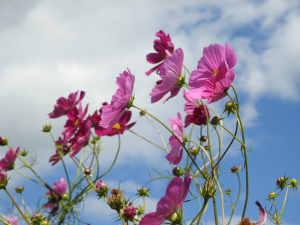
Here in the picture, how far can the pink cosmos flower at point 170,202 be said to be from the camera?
52cm

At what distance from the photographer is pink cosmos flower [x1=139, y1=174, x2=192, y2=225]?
521mm

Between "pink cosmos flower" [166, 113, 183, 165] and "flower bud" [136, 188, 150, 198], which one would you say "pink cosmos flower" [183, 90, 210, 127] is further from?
"flower bud" [136, 188, 150, 198]

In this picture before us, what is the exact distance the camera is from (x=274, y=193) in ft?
3.31

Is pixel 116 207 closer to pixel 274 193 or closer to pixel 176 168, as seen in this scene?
pixel 176 168

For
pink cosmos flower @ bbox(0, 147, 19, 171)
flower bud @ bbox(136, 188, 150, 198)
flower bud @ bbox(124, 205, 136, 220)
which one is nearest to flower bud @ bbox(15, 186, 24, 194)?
pink cosmos flower @ bbox(0, 147, 19, 171)

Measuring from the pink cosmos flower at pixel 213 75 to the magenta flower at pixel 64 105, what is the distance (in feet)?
3.00

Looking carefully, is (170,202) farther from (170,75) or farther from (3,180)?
(3,180)

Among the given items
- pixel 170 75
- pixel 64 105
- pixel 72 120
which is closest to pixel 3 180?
pixel 72 120

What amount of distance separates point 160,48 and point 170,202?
2.42 feet

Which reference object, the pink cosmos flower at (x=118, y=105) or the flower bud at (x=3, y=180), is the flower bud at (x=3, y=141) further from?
the pink cosmos flower at (x=118, y=105)

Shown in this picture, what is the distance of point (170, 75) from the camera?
2.19ft

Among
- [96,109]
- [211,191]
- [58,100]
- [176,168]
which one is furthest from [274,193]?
[58,100]

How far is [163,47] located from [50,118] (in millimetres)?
814

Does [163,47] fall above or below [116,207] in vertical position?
above
